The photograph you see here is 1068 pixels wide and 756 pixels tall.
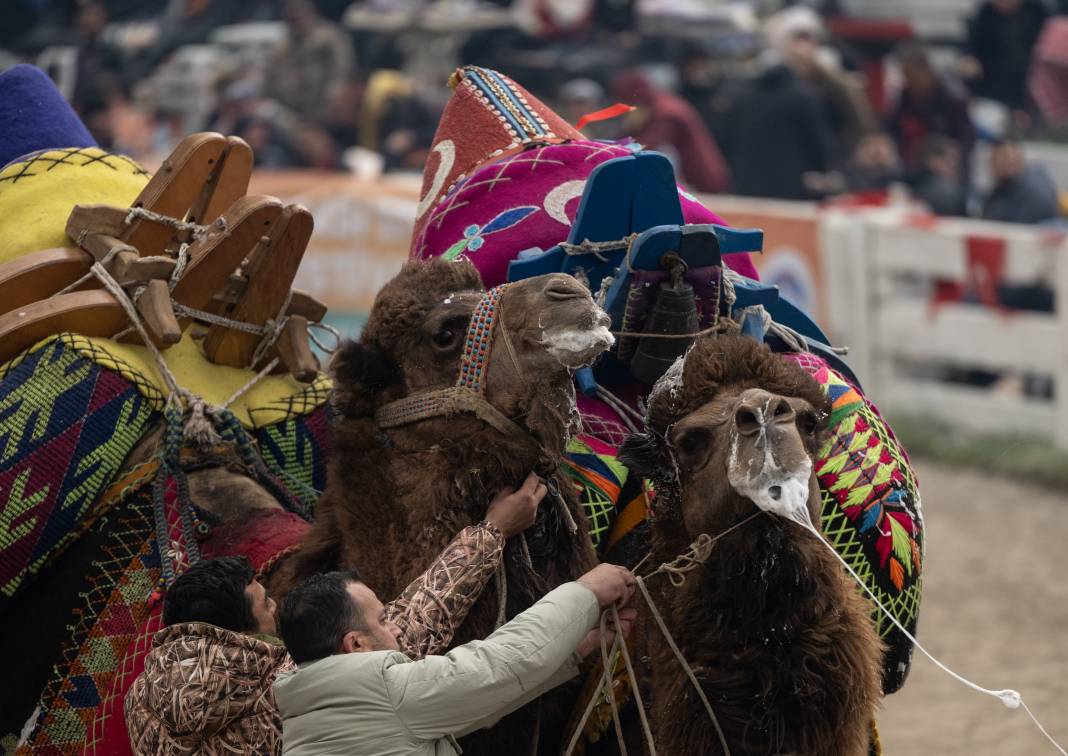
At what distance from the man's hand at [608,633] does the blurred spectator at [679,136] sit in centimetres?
1085

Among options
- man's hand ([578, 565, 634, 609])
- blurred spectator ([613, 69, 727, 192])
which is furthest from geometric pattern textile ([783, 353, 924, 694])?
blurred spectator ([613, 69, 727, 192])

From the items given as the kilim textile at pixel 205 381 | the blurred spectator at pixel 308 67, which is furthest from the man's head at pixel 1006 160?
the kilim textile at pixel 205 381

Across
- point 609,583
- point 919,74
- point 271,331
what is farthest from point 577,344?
point 919,74

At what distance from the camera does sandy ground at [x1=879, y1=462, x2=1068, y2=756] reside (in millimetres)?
7211

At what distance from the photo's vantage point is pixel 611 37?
1698 centimetres

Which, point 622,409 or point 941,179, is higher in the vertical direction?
point 622,409

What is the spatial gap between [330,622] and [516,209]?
1.71 meters

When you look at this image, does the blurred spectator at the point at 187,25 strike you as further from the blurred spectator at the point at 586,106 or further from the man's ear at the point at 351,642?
the man's ear at the point at 351,642

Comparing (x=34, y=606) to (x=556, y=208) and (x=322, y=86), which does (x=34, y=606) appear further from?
(x=322, y=86)

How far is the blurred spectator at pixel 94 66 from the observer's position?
1773 cm

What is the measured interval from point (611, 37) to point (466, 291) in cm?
1365

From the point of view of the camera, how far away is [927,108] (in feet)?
47.2

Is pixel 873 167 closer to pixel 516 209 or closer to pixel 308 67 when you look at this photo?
pixel 308 67

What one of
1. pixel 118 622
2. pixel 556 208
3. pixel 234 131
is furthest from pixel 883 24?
pixel 118 622
